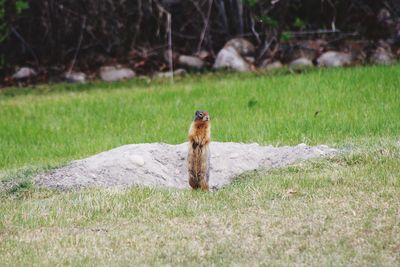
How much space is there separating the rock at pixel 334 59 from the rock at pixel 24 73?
6092 millimetres

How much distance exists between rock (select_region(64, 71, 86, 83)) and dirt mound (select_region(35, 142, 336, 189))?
26.5 feet

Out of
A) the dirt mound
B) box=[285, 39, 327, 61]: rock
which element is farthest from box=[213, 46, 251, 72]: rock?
the dirt mound

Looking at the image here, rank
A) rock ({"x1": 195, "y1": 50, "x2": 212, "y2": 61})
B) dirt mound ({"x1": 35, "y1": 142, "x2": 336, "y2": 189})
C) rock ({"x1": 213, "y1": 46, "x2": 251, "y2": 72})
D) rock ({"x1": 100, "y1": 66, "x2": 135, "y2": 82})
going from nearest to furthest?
dirt mound ({"x1": 35, "y1": 142, "x2": 336, "y2": 189}), rock ({"x1": 213, "y1": 46, "x2": 251, "y2": 72}), rock ({"x1": 100, "y1": 66, "x2": 135, "y2": 82}), rock ({"x1": 195, "y1": 50, "x2": 212, "y2": 61})

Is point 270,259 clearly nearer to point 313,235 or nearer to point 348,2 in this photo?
point 313,235

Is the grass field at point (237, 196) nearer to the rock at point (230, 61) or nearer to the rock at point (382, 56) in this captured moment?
the rock at point (382, 56)

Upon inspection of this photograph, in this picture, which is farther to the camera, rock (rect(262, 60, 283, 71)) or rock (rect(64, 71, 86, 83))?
rock (rect(64, 71, 86, 83))

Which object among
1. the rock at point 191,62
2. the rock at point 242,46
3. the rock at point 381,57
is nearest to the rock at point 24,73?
the rock at point 191,62

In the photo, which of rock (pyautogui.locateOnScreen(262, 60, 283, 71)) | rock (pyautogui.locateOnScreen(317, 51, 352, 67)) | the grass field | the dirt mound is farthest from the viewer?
rock (pyautogui.locateOnScreen(262, 60, 283, 71))

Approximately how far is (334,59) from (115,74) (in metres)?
4.48

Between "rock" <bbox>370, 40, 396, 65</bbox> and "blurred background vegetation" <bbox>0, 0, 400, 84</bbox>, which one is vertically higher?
"blurred background vegetation" <bbox>0, 0, 400, 84</bbox>

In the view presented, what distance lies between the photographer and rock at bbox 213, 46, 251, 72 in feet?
53.3

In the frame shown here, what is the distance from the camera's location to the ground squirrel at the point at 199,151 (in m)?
7.60

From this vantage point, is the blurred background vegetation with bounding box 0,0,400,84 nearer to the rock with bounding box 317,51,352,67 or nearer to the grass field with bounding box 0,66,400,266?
the rock with bounding box 317,51,352,67

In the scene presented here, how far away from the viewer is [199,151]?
761 cm
